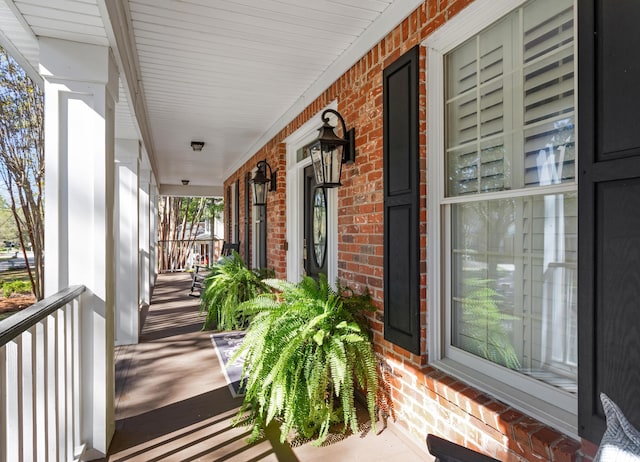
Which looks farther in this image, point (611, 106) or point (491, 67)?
point (491, 67)

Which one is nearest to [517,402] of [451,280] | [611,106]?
[451,280]

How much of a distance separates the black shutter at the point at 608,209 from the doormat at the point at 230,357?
186 cm

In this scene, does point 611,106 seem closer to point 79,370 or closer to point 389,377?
point 389,377

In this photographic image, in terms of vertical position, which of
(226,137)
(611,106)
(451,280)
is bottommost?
(451,280)

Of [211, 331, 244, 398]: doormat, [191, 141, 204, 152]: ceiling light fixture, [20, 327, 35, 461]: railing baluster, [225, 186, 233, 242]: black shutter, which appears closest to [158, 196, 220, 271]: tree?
[225, 186, 233, 242]: black shutter

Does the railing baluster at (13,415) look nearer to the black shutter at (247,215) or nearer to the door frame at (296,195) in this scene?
the door frame at (296,195)

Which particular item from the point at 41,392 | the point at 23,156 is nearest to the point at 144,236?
the point at 23,156

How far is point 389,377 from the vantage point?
2383 mm

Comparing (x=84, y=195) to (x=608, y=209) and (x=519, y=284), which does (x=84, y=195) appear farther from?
(x=608, y=209)

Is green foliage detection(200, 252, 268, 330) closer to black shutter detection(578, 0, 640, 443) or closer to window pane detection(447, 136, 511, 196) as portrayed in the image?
window pane detection(447, 136, 511, 196)

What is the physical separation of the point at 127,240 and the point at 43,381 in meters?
2.80

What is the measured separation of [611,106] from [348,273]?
1986 millimetres

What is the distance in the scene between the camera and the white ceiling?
1894 mm

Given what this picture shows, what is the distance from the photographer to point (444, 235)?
6.84 feet
